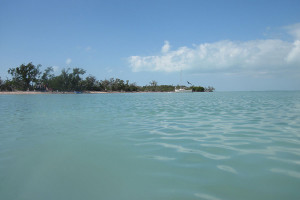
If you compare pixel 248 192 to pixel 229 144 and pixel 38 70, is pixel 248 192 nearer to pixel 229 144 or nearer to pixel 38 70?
pixel 229 144

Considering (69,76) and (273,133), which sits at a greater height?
(69,76)

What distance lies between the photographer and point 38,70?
7956 cm

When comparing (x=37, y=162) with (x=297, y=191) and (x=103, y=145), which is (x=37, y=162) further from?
(x=297, y=191)

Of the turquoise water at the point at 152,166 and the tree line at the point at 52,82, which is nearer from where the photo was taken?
the turquoise water at the point at 152,166

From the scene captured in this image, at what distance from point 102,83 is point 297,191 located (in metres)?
106

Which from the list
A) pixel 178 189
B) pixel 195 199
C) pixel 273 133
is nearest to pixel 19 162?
pixel 178 189

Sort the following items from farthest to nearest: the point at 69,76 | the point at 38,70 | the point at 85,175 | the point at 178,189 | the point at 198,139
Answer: the point at 69,76 → the point at 38,70 → the point at 198,139 → the point at 85,175 → the point at 178,189

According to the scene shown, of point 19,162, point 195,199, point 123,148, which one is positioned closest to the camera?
A: point 195,199

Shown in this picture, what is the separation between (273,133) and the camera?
6.96 metres

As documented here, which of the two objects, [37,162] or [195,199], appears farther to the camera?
[37,162]

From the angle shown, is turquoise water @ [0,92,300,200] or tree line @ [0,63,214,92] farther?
tree line @ [0,63,214,92]

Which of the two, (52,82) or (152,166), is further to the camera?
(52,82)

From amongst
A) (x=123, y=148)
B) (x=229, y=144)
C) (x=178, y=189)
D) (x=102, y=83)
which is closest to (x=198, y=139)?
(x=229, y=144)

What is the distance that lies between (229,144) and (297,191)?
255cm
